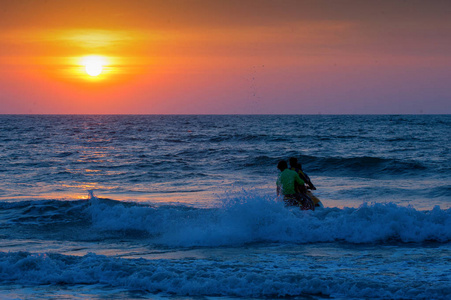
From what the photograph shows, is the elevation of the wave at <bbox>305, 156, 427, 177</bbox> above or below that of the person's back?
below

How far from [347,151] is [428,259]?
22871mm

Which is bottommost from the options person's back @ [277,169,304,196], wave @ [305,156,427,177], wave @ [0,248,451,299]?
wave @ [0,248,451,299]

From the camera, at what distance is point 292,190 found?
1129 cm

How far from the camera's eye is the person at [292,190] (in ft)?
36.8

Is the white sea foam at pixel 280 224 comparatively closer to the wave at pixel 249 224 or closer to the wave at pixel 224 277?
the wave at pixel 249 224

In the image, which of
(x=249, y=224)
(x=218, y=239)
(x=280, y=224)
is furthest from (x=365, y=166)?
(x=218, y=239)

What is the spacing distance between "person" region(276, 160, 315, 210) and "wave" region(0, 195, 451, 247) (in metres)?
0.32

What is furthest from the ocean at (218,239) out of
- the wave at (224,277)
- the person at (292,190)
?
the person at (292,190)

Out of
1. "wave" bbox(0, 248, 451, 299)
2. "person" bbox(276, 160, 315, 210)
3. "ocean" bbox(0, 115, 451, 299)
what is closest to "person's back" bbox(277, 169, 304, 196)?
"person" bbox(276, 160, 315, 210)

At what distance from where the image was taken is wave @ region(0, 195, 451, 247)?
32.2ft

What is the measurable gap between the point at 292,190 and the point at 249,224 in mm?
1522

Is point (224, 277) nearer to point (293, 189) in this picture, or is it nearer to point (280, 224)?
point (280, 224)

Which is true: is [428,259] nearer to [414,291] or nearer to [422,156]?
[414,291]

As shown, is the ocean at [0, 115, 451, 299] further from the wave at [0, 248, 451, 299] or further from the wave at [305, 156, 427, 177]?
the wave at [305, 156, 427, 177]
